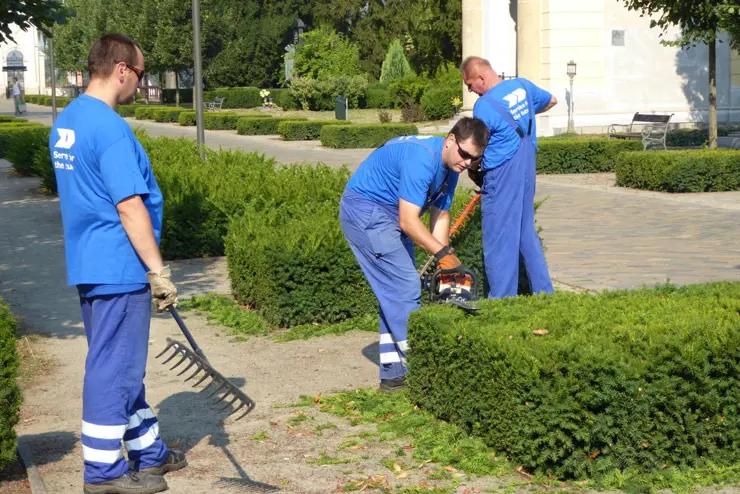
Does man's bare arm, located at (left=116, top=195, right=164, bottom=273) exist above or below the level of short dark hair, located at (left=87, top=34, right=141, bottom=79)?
below

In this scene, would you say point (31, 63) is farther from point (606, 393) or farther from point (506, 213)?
point (606, 393)

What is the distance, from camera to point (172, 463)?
4543 millimetres

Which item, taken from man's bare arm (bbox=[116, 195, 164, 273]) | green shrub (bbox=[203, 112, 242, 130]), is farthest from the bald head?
green shrub (bbox=[203, 112, 242, 130])

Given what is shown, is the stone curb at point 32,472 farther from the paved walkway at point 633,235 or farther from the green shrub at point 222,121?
the green shrub at point 222,121

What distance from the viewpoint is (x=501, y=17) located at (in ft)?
107

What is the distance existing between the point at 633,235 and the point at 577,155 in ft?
26.9

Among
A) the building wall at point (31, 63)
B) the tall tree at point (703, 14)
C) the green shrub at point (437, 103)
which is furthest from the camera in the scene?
the building wall at point (31, 63)

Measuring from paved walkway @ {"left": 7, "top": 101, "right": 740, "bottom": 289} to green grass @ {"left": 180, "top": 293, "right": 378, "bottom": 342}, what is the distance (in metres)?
2.00

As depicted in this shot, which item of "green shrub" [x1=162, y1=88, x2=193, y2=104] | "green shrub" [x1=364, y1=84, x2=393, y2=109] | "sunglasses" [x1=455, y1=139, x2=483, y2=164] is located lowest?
"sunglasses" [x1=455, y1=139, x2=483, y2=164]

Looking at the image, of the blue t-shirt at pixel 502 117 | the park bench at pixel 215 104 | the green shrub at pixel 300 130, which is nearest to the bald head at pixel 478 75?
the blue t-shirt at pixel 502 117

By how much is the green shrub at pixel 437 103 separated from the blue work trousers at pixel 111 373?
30.0 m

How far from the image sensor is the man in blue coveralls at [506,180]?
636cm

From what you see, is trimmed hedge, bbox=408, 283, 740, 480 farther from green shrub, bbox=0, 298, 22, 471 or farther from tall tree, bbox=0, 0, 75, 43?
tall tree, bbox=0, 0, 75, 43

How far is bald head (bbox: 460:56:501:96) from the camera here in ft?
21.6
